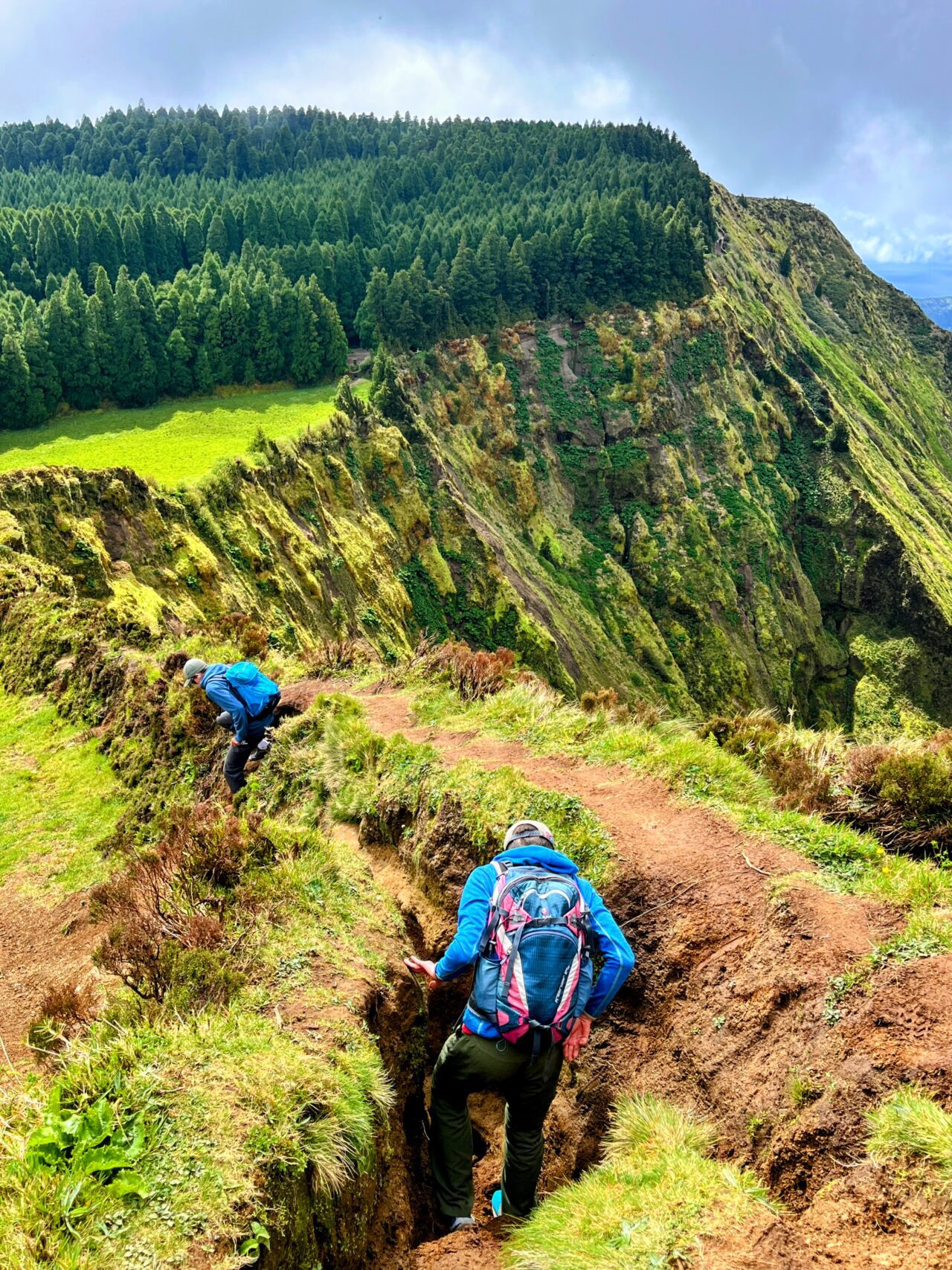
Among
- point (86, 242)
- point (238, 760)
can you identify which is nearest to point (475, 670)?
point (238, 760)

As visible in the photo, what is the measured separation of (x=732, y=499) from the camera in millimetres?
67750

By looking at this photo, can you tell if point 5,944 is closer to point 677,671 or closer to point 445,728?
point 445,728

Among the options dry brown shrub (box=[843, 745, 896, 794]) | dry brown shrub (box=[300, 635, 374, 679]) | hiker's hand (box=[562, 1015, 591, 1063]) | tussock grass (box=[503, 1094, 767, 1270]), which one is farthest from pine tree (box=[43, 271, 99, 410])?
tussock grass (box=[503, 1094, 767, 1270])

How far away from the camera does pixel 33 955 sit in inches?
372

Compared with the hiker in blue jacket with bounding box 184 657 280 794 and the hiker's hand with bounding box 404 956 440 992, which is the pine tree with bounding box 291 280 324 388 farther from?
the hiker's hand with bounding box 404 956 440 992

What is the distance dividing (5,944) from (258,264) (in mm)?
65555

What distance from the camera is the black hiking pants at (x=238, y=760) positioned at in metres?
12.3

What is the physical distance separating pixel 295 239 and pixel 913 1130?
89857mm

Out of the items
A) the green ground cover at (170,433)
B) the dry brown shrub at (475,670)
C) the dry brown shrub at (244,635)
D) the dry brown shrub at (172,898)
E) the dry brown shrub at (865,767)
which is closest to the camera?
the dry brown shrub at (172,898)

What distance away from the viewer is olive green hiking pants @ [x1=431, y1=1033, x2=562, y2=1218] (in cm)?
568

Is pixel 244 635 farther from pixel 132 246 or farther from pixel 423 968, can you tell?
pixel 132 246

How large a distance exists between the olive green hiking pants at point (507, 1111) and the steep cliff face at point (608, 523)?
20.3 m

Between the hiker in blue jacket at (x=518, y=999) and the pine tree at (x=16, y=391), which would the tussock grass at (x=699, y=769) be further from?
the pine tree at (x=16, y=391)

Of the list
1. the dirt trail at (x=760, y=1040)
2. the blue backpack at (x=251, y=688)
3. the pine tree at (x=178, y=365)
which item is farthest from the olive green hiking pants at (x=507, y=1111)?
the pine tree at (x=178, y=365)
